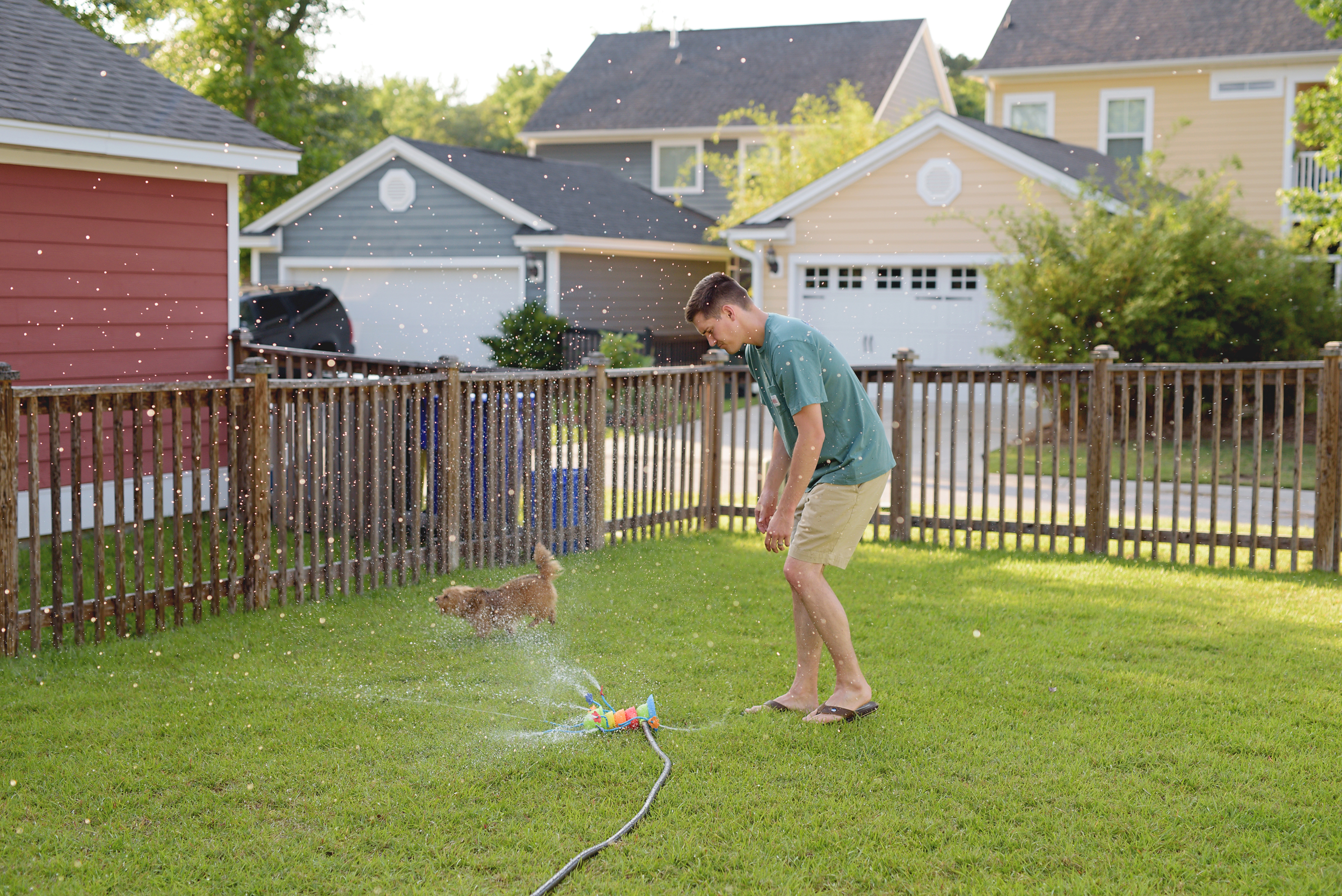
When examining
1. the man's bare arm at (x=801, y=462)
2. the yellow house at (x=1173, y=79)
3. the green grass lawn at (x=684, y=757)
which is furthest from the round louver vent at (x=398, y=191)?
the man's bare arm at (x=801, y=462)

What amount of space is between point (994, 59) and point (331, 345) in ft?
47.2

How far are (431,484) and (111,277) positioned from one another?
3627 millimetres

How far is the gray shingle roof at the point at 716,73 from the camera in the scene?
2989 cm

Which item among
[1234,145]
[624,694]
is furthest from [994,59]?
[624,694]

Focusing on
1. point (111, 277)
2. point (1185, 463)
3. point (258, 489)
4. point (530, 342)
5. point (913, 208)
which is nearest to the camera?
point (258, 489)

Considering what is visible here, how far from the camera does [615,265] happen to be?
2428cm

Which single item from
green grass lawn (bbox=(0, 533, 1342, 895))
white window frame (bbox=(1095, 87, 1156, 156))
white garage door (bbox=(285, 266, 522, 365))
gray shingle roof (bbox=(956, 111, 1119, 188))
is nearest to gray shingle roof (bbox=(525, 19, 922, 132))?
white window frame (bbox=(1095, 87, 1156, 156))

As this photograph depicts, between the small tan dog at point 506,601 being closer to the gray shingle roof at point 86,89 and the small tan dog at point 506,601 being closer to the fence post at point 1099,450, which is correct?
the fence post at point 1099,450

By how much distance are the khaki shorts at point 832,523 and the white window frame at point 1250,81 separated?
21.7m

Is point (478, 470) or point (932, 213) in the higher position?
point (932, 213)

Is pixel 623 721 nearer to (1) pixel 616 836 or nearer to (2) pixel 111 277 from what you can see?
(1) pixel 616 836

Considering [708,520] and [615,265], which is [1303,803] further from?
[615,265]

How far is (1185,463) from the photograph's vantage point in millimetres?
14070

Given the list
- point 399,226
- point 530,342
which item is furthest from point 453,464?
point 399,226
